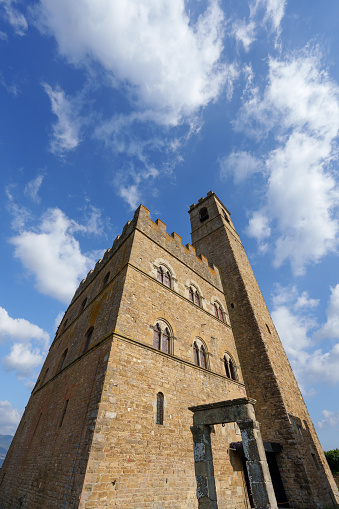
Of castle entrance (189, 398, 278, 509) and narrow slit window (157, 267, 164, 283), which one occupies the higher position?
narrow slit window (157, 267, 164, 283)

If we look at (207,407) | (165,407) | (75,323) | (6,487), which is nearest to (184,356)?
(165,407)

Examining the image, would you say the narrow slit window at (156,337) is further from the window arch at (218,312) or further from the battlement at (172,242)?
the window arch at (218,312)

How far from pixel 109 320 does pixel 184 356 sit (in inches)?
146

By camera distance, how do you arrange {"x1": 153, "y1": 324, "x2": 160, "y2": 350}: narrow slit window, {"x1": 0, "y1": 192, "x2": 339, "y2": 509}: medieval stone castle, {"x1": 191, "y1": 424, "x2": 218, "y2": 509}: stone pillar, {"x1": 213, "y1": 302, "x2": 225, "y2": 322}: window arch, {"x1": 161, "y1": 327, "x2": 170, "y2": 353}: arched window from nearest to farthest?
{"x1": 191, "y1": 424, "x2": 218, "y2": 509}: stone pillar, {"x1": 0, "y1": 192, "x2": 339, "y2": 509}: medieval stone castle, {"x1": 153, "y1": 324, "x2": 160, "y2": 350}: narrow slit window, {"x1": 161, "y1": 327, "x2": 170, "y2": 353}: arched window, {"x1": 213, "y1": 302, "x2": 225, "y2": 322}: window arch

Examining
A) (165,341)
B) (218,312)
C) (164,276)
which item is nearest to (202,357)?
(165,341)

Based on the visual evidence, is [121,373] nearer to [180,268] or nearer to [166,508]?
[166,508]

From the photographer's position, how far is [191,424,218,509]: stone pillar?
6.35 metres

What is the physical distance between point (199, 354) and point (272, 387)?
4.25 m

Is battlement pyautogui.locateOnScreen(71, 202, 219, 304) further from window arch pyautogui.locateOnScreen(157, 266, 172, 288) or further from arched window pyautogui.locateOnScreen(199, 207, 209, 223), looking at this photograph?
arched window pyautogui.locateOnScreen(199, 207, 209, 223)

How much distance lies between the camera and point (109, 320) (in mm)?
9430

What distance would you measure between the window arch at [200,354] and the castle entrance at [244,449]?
3884mm

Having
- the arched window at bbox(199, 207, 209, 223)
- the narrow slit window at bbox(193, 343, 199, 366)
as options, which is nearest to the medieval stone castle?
the narrow slit window at bbox(193, 343, 199, 366)

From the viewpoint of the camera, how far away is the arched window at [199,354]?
37.5 feet

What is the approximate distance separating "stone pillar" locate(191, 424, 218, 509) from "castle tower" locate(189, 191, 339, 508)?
5732 millimetres
